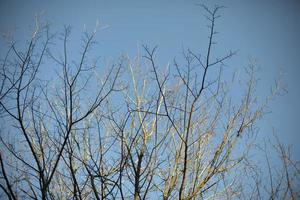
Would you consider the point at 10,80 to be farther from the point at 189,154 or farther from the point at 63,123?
the point at 189,154

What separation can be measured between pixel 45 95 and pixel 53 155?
0.67 meters

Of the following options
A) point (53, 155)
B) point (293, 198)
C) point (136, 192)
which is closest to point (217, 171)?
point (136, 192)

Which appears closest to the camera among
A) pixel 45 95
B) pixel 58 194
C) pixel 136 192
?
pixel 136 192

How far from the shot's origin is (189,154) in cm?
364

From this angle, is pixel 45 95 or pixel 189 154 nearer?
pixel 45 95

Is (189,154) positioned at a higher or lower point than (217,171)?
higher

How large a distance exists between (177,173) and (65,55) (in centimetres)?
184

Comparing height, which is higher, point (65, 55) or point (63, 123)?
point (65, 55)

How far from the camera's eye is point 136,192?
274 centimetres

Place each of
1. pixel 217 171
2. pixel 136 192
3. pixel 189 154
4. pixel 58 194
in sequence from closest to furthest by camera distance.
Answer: pixel 136 192
pixel 217 171
pixel 189 154
pixel 58 194

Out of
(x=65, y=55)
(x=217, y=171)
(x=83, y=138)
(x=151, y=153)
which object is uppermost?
(x=65, y=55)

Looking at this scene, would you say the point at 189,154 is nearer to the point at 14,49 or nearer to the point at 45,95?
the point at 45,95

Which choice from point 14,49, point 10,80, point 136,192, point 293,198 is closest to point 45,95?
point 10,80

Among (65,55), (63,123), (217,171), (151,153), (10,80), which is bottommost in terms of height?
(217,171)
